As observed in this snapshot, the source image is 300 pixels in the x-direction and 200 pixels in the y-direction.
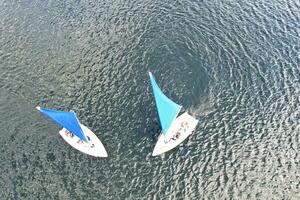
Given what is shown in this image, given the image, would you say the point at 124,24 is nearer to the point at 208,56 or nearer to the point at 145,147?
the point at 208,56

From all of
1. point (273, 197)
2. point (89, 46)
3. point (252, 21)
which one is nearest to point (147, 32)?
point (89, 46)

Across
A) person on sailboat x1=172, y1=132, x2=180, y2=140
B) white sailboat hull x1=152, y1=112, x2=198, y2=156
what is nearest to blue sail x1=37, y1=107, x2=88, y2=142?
white sailboat hull x1=152, y1=112, x2=198, y2=156

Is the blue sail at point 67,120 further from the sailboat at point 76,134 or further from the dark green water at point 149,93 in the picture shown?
the dark green water at point 149,93

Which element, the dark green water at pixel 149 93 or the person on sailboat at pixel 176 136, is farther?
the person on sailboat at pixel 176 136

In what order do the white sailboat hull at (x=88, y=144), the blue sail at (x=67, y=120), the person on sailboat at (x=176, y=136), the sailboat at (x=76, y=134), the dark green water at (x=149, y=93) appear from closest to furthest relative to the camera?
1. the dark green water at (x=149, y=93)
2. the blue sail at (x=67, y=120)
3. the sailboat at (x=76, y=134)
4. the white sailboat hull at (x=88, y=144)
5. the person on sailboat at (x=176, y=136)

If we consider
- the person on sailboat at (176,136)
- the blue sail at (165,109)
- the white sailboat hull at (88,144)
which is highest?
the blue sail at (165,109)

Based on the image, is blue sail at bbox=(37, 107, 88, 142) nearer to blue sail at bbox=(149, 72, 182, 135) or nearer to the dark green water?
the dark green water

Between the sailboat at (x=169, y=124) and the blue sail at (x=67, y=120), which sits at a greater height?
the blue sail at (x=67, y=120)

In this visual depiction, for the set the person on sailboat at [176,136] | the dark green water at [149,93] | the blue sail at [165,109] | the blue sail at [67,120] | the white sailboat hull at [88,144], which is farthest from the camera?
the person on sailboat at [176,136]

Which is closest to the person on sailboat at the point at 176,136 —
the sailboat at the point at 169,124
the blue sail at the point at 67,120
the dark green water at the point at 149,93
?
the sailboat at the point at 169,124
